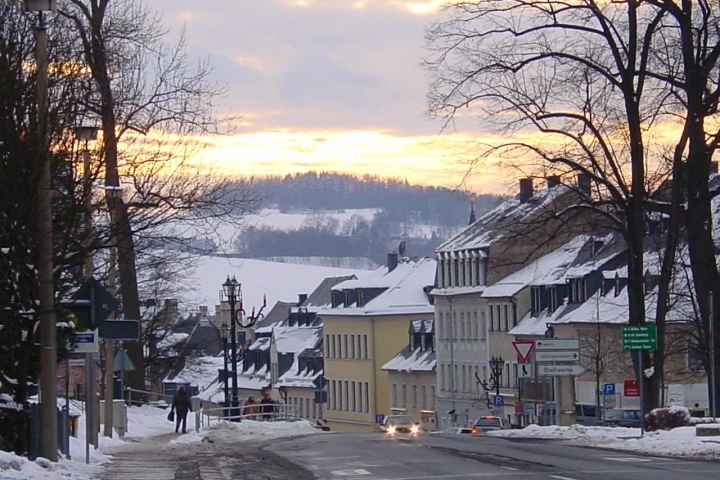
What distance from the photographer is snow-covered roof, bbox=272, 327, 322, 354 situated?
125m

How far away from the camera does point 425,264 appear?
116 metres

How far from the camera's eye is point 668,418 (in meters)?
31.1

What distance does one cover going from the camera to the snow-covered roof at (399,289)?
357ft

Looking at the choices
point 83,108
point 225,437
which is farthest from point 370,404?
point 83,108

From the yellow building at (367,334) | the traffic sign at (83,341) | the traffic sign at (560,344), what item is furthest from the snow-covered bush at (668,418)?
the yellow building at (367,334)

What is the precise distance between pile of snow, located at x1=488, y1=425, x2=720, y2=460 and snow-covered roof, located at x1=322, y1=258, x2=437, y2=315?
71000 millimetres

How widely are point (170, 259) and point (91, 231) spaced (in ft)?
41.3

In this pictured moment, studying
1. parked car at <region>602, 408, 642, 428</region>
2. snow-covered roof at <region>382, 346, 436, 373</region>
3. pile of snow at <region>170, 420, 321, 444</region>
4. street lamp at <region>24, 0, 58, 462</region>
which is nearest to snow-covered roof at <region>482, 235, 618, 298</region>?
snow-covered roof at <region>382, 346, 436, 373</region>

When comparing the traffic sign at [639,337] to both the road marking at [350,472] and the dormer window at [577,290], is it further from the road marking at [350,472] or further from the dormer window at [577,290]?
the dormer window at [577,290]

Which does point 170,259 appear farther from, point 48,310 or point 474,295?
point 474,295

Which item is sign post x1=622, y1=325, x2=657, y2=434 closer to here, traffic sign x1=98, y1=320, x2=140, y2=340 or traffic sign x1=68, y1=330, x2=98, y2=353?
traffic sign x1=98, y1=320, x2=140, y2=340

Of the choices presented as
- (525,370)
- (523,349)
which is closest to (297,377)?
(525,370)

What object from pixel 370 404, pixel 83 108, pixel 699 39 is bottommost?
pixel 370 404

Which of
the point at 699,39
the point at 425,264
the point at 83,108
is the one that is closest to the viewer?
the point at 83,108
